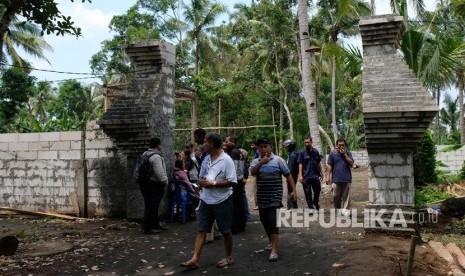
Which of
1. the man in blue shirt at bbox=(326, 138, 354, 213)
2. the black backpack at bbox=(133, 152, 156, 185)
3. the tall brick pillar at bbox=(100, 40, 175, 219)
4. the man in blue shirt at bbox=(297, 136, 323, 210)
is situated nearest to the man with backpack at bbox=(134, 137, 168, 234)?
the black backpack at bbox=(133, 152, 156, 185)

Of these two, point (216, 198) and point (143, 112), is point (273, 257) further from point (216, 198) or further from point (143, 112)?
point (143, 112)

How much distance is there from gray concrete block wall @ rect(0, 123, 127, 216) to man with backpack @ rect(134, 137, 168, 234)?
4.56 ft

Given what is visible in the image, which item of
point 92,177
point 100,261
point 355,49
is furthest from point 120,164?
point 355,49

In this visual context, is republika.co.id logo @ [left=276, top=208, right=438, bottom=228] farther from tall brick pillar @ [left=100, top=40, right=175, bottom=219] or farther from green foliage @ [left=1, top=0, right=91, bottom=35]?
green foliage @ [left=1, top=0, right=91, bottom=35]

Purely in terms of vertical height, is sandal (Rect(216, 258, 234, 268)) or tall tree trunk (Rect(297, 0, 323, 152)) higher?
tall tree trunk (Rect(297, 0, 323, 152))

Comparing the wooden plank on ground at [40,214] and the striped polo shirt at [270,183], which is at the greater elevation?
the striped polo shirt at [270,183]

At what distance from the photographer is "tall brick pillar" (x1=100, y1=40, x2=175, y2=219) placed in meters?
8.14

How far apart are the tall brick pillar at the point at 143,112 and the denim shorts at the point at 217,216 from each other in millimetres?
3080

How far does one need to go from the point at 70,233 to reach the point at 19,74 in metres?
15.3

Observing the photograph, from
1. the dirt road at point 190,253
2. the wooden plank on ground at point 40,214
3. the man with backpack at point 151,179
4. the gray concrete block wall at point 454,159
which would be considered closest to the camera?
the dirt road at point 190,253

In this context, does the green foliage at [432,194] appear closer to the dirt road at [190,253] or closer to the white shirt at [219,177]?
the dirt road at [190,253]

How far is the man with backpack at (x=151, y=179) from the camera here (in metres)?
7.44

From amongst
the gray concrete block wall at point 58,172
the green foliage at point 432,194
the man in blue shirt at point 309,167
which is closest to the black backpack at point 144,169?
the gray concrete block wall at point 58,172

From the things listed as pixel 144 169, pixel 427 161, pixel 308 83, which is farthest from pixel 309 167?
pixel 427 161
